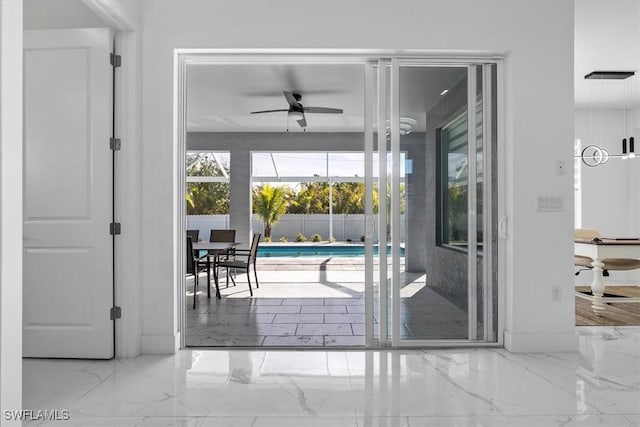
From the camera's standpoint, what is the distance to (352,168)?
10.5 metres

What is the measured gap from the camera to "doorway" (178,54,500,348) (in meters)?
3.49

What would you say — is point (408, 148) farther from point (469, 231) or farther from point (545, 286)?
point (545, 286)

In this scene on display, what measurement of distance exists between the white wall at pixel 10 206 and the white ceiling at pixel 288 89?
2.51 meters

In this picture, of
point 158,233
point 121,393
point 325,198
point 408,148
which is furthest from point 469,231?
point 325,198

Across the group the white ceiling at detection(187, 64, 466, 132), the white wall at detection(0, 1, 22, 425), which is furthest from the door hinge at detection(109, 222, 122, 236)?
the white ceiling at detection(187, 64, 466, 132)

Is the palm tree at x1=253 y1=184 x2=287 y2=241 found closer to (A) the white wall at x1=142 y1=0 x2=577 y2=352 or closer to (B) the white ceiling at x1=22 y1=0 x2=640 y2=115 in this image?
(B) the white ceiling at x1=22 y1=0 x2=640 y2=115

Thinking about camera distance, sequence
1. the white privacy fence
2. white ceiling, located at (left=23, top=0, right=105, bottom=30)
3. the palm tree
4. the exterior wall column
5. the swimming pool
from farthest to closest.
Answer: the white privacy fence < the swimming pool < the palm tree < the exterior wall column < white ceiling, located at (left=23, top=0, right=105, bottom=30)

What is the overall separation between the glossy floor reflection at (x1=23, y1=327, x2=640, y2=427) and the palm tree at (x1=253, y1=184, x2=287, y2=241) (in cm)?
749

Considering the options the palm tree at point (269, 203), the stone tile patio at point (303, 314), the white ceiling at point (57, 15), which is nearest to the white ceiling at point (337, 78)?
the white ceiling at point (57, 15)

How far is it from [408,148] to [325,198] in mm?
8092

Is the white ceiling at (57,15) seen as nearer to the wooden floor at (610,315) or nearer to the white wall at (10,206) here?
the white wall at (10,206)

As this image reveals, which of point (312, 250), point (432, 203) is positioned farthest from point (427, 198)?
point (312, 250)

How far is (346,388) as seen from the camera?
2.69 metres

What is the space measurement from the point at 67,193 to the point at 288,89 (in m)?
3.60
